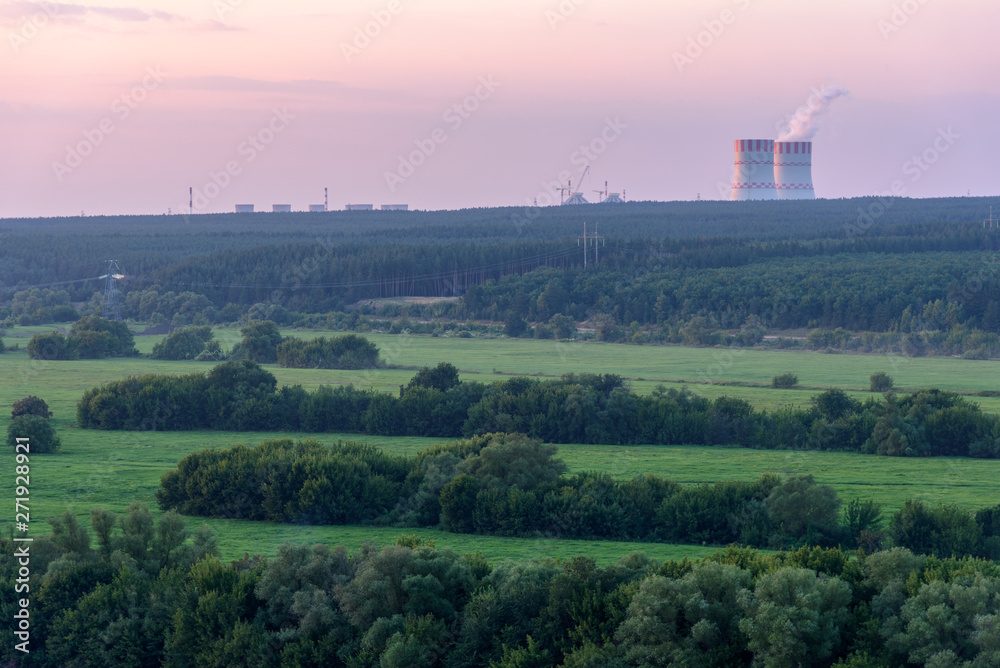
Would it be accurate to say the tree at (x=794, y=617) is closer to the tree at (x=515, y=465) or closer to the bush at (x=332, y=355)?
the tree at (x=515, y=465)

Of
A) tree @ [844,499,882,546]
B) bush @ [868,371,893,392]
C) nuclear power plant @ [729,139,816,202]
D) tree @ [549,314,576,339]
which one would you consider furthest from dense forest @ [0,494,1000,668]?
nuclear power plant @ [729,139,816,202]

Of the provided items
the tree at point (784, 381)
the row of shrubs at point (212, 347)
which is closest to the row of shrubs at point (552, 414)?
the tree at point (784, 381)

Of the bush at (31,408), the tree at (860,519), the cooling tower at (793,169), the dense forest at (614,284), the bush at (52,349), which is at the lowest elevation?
the tree at (860,519)

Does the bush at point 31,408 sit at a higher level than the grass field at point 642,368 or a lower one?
higher

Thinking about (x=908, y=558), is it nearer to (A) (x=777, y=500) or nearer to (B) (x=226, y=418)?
(A) (x=777, y=500)

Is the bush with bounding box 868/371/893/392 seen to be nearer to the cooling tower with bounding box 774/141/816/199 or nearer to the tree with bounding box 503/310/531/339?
the tree with bounding box 503/310/531/339

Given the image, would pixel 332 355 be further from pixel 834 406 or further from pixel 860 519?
pixel 860 519

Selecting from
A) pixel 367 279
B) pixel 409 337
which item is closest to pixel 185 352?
pixel 409 337
